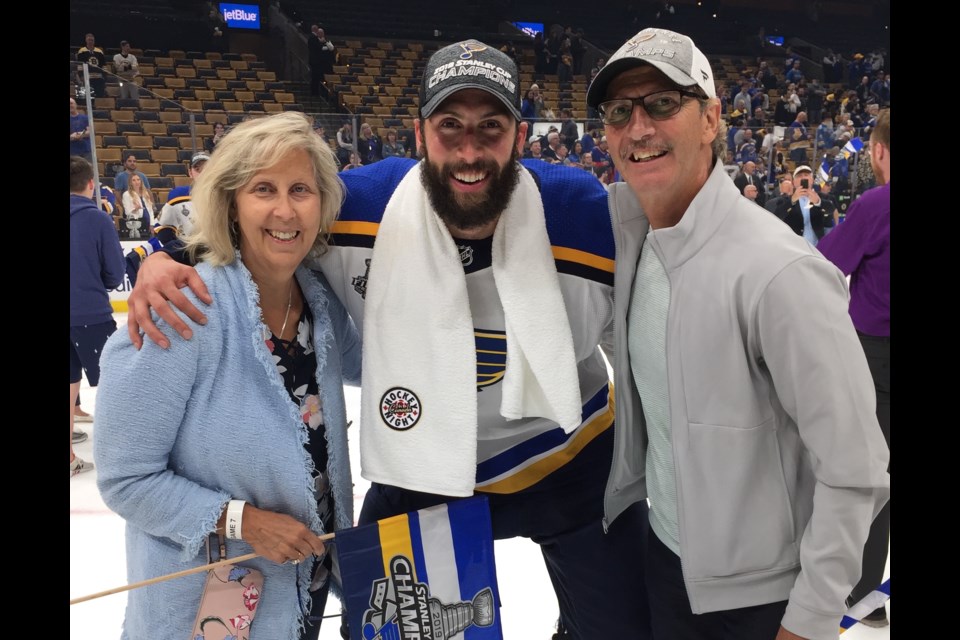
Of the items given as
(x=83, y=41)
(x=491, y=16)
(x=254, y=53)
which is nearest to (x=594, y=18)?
(x=491, y=16)

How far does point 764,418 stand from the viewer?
124 centimetres

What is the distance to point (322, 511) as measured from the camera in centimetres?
161

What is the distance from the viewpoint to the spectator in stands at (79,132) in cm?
620

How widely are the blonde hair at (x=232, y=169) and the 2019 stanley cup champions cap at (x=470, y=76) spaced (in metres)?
0.31

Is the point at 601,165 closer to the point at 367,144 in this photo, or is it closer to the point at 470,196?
the point at 367,144

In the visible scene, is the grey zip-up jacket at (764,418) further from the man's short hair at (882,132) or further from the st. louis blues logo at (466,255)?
the man's short hair at (882,132)

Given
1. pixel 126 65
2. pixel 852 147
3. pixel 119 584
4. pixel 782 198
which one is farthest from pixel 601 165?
pixel 126 65

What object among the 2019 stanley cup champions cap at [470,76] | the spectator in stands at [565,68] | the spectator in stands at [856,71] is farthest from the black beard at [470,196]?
the spectator in stands at [856,71]

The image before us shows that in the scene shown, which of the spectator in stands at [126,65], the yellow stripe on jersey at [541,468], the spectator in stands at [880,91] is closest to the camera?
the yellow stripe on jersey at [541,468]

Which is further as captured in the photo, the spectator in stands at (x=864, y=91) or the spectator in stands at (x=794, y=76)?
the spectator in stands at (x=794, y=76)

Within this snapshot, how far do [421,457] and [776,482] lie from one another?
0.78m

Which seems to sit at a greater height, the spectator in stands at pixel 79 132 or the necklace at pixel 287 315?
the spectator in stands at pixel 79 132

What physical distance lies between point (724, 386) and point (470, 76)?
880 mm
